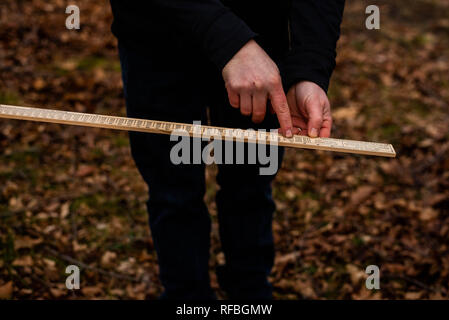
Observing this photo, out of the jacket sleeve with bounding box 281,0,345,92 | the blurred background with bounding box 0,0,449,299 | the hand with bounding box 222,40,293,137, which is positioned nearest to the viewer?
the hand with bounding box 222,40,293,137

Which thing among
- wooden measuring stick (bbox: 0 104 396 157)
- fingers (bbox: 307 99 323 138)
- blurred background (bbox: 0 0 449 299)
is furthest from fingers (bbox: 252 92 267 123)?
blurred background (bbox: 0 0 449 299)

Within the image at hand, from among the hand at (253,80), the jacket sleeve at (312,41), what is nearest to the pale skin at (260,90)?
the hand at (253,80)

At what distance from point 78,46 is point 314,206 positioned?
14.0ft

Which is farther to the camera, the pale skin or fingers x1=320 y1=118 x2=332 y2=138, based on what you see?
fingers x1=320 y1=118 x2=332 y2=138

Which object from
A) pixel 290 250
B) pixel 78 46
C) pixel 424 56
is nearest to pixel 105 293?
pixel 290 250

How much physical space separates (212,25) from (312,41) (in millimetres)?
519

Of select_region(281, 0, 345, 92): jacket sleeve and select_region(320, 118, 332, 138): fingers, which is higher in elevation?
select_region(281, 0, 345, 92): jacket sleeve

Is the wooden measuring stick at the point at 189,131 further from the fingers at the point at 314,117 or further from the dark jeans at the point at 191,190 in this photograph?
the dark jeans at the point at 191,190

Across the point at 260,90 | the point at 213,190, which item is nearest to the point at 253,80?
the point at 260,90

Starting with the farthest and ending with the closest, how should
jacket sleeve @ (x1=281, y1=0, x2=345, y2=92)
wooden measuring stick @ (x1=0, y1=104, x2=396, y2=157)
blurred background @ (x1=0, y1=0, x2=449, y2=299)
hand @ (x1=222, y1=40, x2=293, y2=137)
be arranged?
1. blurred background @ (x1=0, y1=0, x2=449, y2=299)
2. jacket sleeve @ (x1=281, y1=0, x2=345, y2=92)
3. wooden measuring stick @ (x1=0, y1=104, x2=396, y2=157)
4. hand @ (x1=222, y1=40, x2=293, y2=137)

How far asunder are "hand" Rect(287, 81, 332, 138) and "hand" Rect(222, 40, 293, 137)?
0.16 meters

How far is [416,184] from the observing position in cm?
380

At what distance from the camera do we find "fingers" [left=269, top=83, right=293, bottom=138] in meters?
1.52

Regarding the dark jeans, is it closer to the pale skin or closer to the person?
the person
